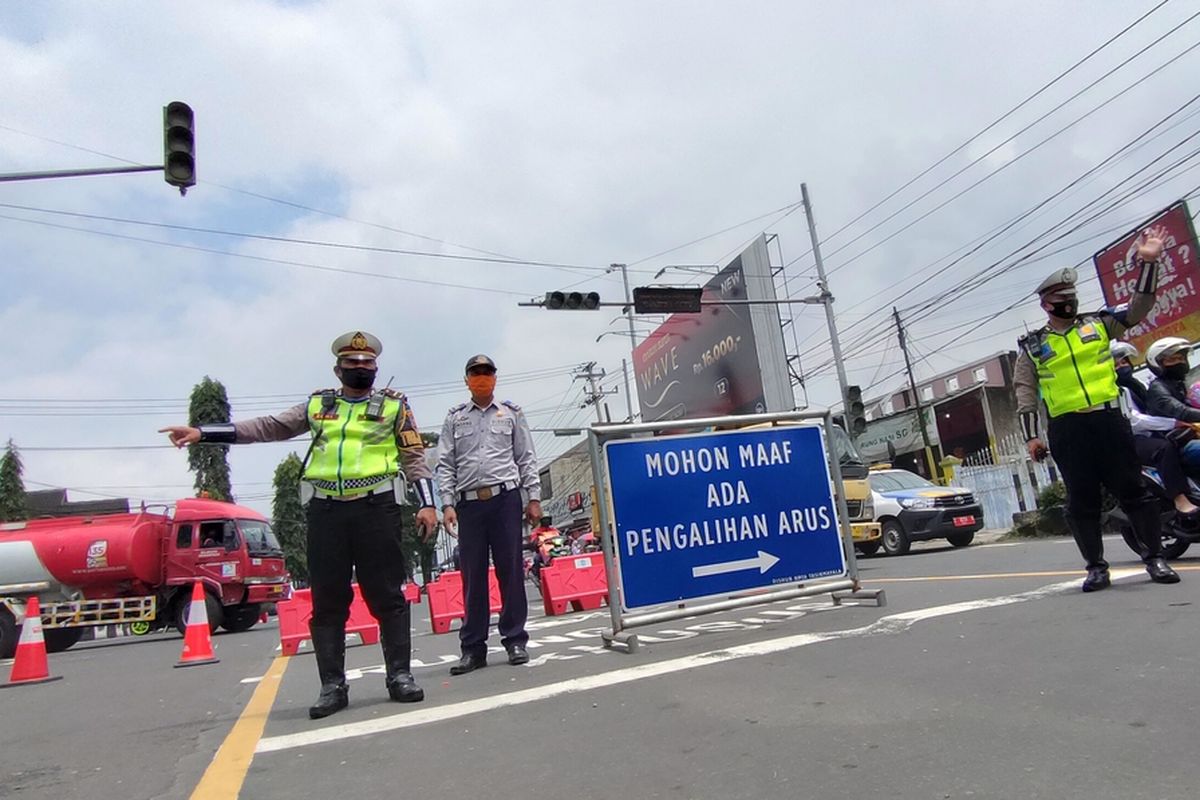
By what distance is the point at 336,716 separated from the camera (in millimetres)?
3887

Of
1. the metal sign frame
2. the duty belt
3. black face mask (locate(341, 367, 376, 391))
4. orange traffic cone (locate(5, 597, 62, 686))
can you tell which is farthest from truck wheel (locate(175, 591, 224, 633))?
black face mask (locate(341, 367, 376, 391))

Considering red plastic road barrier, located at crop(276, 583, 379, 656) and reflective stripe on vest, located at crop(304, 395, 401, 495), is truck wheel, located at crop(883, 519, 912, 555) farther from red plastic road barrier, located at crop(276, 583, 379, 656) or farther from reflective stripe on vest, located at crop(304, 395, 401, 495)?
reflective stripe on vest, located at crop(304, 395, 401, 495)

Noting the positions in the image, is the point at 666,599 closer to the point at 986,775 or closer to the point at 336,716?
the point at 336,716

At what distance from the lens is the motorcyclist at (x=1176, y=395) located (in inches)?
240

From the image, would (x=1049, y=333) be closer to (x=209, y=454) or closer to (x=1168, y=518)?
(x=1168, y=518)

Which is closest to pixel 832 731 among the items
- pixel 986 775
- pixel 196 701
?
pixel 986 775

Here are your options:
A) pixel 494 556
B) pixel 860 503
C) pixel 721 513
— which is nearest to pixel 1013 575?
pixel 721 513

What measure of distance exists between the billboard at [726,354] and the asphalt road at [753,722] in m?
19.2

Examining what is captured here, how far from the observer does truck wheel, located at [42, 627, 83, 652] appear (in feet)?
54.9

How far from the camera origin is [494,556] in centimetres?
523

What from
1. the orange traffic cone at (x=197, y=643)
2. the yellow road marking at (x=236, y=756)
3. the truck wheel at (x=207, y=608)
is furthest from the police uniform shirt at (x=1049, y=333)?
the truck wheel at (x=207, y=608)

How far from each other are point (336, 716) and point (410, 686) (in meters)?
0.35

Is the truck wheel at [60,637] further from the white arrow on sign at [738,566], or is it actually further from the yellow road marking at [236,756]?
the white arrow on sign at [738,566]

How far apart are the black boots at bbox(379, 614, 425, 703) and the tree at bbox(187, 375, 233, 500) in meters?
40.6
